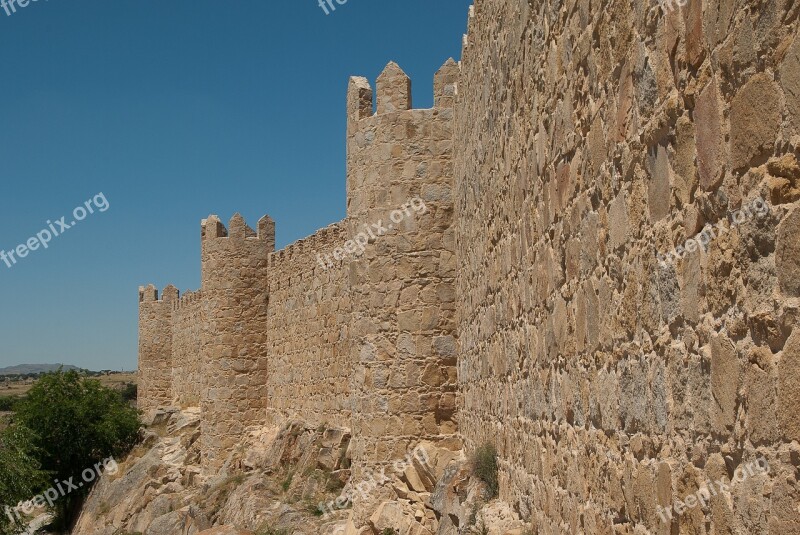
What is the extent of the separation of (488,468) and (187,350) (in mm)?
20227

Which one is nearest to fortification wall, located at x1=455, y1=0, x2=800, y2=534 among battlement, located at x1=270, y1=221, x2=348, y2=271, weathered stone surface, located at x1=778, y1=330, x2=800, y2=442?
weathered stone surface, located at x1=778, y1=330, x2=800, y2=442

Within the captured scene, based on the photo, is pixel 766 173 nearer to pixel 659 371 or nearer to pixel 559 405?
pixel 659 371

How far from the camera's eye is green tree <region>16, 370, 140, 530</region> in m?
24.6

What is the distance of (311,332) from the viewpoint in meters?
16.5

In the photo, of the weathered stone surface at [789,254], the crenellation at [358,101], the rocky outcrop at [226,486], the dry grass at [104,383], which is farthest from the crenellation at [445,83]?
the dry grass at [104,383]

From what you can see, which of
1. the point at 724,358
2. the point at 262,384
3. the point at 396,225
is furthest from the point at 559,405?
the point at 262,384

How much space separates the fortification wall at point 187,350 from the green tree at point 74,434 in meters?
1.72

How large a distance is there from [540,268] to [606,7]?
6.63 feet

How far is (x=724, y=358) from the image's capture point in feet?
9.57

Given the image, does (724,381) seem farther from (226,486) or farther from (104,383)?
(104,383)

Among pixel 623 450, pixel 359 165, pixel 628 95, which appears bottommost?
pixel 623 450

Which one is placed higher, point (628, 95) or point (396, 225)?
point (396, 225)

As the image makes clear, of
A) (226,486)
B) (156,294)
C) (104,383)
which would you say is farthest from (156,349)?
(104,383)

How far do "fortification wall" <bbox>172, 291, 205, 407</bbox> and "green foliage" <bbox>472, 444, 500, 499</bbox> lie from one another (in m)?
17.7
